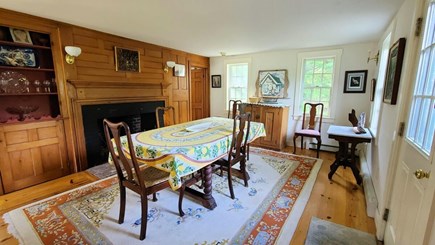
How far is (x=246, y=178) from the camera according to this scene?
2.64 metres

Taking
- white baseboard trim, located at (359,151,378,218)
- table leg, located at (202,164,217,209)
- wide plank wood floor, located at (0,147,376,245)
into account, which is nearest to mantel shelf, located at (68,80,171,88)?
wide plank wood floor, located at (0,147,376,245)

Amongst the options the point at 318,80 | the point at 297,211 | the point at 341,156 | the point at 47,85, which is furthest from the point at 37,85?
the point at 318,80

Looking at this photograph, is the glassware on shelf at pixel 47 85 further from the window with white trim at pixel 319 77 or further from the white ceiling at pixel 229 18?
the window with white trim at pixel 319 77

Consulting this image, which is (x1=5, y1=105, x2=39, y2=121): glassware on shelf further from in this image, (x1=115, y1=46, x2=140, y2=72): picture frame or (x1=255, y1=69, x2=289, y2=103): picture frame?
(x1=255, y1=69, x2=289, y2=103): picture frame

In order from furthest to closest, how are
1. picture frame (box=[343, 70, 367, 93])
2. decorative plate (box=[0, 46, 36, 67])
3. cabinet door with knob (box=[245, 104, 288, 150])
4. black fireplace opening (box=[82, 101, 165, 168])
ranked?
cabinet door with knob (box=[245, 104, 288, 150]) → picture frame (box=[343, 70, 367, 93]) → black fireplace opening (box=[82, 101, 165, 168]) → decorative plate (box=[0, 46, 36, 67])

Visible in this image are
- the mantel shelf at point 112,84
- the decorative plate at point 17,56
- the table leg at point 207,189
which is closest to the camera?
the table leg at point 207,189

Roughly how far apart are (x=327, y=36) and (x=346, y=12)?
1.07 metres

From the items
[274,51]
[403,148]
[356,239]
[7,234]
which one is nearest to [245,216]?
[356,239]

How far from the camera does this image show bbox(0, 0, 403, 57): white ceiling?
2.12 metres

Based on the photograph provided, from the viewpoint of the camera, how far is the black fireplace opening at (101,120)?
3.18 m

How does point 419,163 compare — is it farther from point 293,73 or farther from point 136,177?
point 293,73

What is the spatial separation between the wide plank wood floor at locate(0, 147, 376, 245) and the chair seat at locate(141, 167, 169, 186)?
1187mm

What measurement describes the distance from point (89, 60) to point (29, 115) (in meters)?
1.12

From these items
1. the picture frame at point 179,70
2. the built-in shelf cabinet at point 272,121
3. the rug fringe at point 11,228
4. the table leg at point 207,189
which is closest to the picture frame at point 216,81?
the picture frame at point 179,70
